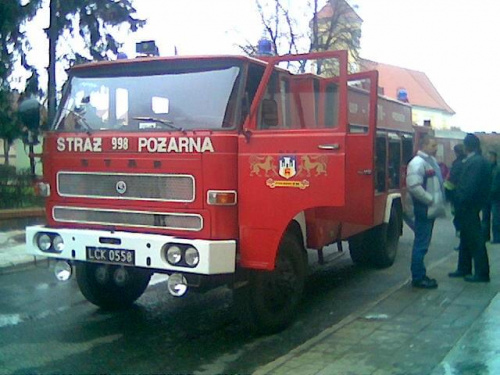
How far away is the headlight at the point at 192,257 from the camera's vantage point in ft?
19.5

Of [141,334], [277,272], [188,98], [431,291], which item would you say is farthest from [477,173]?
[141,334]

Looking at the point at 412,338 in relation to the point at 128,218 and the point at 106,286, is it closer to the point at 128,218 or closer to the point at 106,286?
the point at 128,218

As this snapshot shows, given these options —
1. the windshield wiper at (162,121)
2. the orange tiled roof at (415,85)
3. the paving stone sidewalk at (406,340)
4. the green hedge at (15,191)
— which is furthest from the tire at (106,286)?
the orange tiled roof at (415,85)

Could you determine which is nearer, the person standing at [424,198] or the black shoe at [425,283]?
the person standing at [424,198]

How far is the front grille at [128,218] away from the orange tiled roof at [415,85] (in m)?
75.9

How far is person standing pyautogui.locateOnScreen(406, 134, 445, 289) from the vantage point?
825cm

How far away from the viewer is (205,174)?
6.16 m

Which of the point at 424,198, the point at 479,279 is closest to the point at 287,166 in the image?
the point at 424,198

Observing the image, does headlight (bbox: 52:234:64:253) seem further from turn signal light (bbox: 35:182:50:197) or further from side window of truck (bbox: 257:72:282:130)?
side window of truck (bbox: 257:72:282:130)

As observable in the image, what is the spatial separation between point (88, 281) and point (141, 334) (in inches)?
42.4

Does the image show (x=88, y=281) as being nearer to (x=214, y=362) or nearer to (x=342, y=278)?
(x=214, y=362)

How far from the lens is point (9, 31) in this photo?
49.3 feet

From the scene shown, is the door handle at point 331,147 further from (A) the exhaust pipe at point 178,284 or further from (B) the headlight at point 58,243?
(B) the headlight at point 58,243

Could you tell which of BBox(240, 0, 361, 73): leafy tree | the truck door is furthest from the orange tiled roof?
the truck door
